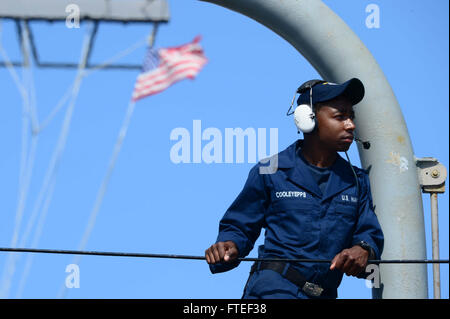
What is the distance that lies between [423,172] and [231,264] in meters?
1.55

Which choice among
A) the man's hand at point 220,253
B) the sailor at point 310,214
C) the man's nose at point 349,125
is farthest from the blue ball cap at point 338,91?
the man's hand at point 220,253

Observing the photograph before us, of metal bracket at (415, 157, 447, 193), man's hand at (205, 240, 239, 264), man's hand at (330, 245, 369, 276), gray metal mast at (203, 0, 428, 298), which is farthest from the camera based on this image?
metal bracket at (415, 157, 447, 193)

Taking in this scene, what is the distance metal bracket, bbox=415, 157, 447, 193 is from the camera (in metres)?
7.00

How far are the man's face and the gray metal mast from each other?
0.34 meters

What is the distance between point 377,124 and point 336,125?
41 centimetres

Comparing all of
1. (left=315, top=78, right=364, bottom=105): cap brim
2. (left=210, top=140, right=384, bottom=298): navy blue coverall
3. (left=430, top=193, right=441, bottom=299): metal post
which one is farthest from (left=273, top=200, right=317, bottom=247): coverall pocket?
(left=430, top=193, right=441, bottom=299): metal post

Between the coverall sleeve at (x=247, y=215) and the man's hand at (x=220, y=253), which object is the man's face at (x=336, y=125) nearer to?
the coverall sleeve at (x=247, y=215)

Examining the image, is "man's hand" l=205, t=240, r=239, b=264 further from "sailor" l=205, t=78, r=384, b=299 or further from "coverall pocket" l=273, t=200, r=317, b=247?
"coverall pocket" l=273, t=200, r=317, b=247

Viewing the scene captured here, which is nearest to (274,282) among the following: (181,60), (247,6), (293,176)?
(293,176)

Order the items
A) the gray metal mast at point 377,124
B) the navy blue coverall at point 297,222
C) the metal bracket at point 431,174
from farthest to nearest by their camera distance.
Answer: the metal bracket at point 431,174
the gray metal mast at point 377,124
the navy blue coverall at point 297,222

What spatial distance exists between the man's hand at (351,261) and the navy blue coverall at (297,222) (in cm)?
18

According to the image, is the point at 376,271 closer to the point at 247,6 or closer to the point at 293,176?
the point at 293,176

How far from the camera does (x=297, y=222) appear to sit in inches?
249

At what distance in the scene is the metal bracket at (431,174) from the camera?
23.0 feet
